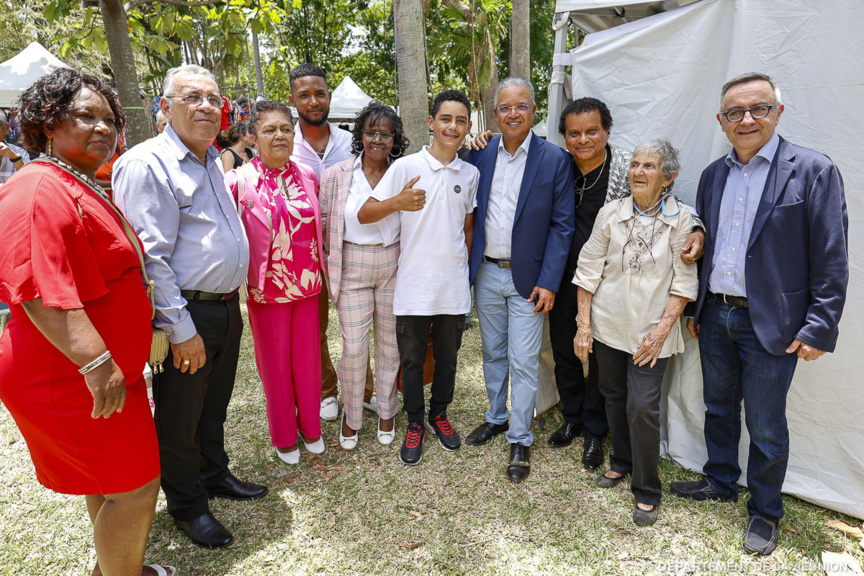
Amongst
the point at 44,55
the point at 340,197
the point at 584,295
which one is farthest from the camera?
the point at 44,55

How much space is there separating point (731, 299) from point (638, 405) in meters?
0.74

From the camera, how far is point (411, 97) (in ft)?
15.3

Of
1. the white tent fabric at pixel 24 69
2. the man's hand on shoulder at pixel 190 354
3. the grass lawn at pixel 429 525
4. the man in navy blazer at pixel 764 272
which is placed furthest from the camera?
the white tent fabric at pixel 24 69

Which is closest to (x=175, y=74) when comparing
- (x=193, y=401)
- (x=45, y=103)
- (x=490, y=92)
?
(x=45, y=103)

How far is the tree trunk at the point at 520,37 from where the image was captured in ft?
26.9

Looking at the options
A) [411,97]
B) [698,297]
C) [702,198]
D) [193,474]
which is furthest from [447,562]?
[411,97]

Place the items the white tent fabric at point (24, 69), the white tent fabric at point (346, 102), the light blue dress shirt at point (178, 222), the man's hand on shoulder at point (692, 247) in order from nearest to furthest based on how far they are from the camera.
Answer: the light blue dress shirt at point (178, 222) → the man's hand on shoulder at point (692, 247) → the white tent fabric at point (24, 69) → the white tent fabric at point (346, 102)

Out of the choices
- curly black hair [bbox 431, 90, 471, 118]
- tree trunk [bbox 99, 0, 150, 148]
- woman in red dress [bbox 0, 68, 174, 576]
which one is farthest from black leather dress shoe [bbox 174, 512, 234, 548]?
tree trunk [bbox 99, 0, 150, 148]

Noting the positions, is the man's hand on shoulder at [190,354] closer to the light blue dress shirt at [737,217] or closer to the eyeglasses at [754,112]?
the light blue dress shirt at [737,217]

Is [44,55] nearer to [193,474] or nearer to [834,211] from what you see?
[193,474]

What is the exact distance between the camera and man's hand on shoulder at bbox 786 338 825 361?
95.2 inches

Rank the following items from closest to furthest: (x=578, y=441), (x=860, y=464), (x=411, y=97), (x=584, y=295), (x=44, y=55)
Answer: (x=860, y=464)
(x=584, y=295)
(x=578, y=441)
(x=411, y=97)
(x=44, y=55)

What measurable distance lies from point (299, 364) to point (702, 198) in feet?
8.53

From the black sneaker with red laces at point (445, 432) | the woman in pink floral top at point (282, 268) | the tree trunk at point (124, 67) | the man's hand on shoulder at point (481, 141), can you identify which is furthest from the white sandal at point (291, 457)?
the tree trunk at point (124, 67)
